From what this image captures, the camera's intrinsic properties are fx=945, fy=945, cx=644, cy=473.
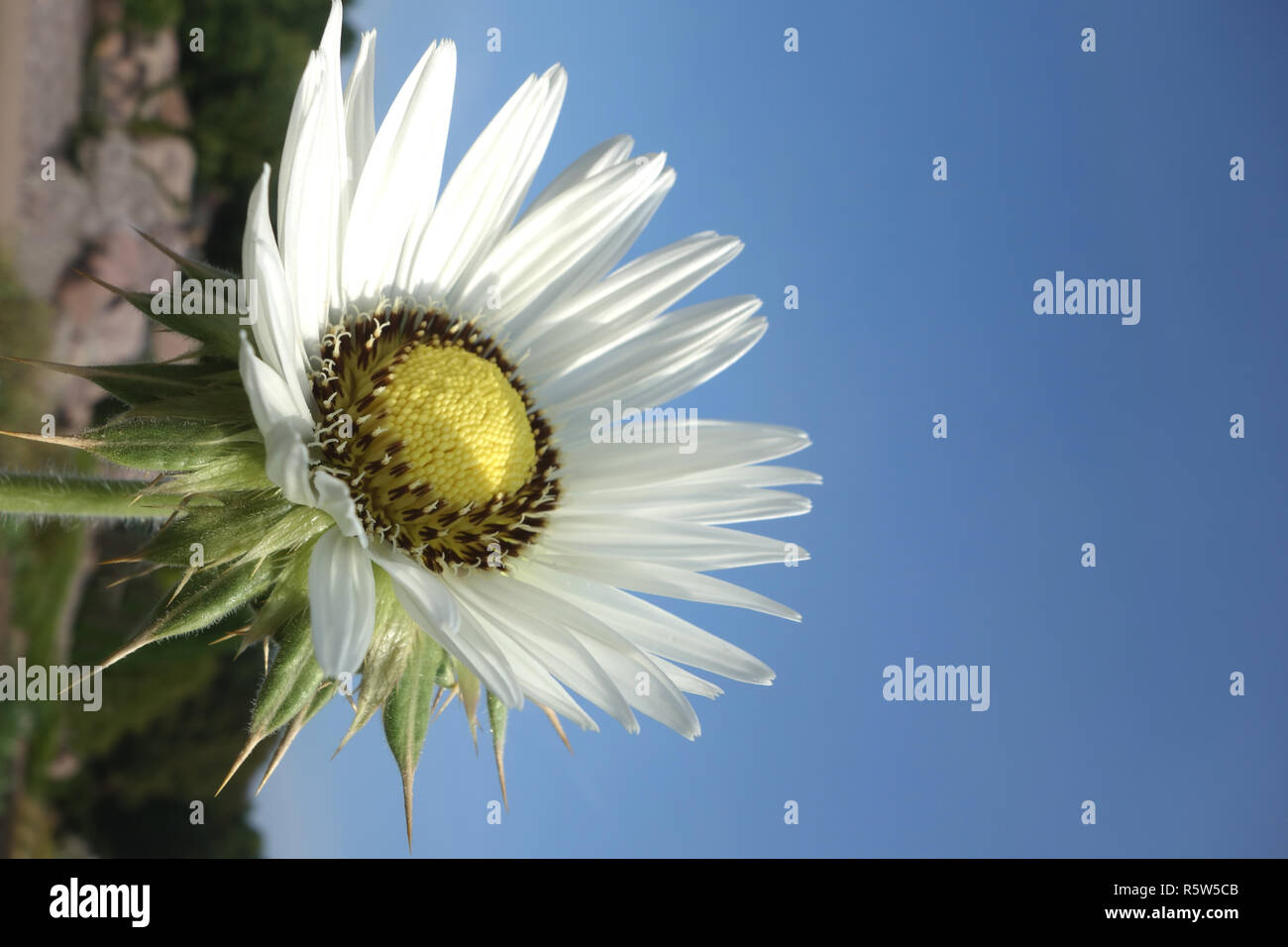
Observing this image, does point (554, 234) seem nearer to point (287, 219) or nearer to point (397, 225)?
point (397, 225)

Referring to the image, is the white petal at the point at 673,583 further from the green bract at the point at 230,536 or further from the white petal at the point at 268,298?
the white petal at the point at 268,298

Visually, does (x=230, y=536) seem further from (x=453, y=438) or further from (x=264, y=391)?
(x=453, y=438)

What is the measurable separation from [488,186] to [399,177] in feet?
1.62

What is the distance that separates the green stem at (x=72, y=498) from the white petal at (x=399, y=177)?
117 centimetres

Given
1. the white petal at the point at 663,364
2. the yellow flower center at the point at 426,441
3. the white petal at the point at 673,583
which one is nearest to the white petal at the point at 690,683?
the white petal at the point at 673,583

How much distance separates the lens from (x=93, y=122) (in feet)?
81.7

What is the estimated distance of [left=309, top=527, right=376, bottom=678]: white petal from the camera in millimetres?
2641

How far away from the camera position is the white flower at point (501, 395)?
298cm

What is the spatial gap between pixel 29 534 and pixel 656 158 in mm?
19832

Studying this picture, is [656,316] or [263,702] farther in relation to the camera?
[656,316]

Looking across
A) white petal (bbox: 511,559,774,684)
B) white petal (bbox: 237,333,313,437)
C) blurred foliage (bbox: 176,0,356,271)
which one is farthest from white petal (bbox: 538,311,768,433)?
blurred foliage (bbox: 176,0,356,271)

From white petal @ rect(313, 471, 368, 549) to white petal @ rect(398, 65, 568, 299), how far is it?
1.52 metres

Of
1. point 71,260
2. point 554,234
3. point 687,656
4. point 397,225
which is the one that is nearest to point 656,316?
point 554,234

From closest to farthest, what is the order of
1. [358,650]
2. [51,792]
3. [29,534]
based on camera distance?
[358,650] < [29,534] < [51,792]
